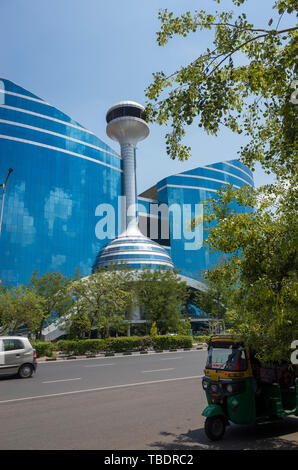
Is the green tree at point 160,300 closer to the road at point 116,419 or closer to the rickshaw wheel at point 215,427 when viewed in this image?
the road at point 116,419

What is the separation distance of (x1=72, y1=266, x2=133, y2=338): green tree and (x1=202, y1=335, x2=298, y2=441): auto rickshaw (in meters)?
25.2

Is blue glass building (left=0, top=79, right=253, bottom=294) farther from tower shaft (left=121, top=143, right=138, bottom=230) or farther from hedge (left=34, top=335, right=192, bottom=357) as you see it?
hedge (left=34, top=335, right=192, bottom=357)

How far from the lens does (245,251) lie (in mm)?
6234

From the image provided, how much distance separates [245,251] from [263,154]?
2540mm

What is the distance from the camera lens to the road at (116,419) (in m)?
5.80

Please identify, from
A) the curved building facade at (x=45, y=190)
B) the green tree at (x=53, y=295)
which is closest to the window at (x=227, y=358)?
the green tree at (x=53, y=295)

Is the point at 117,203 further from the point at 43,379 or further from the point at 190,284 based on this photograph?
the point at 43,379

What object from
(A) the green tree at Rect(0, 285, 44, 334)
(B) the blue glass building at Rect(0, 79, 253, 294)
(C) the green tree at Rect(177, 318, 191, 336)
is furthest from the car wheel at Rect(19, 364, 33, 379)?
(B) the blue glass building at Rect(0, 79, 253, 294)

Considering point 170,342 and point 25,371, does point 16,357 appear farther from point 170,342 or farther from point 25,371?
point 170,342

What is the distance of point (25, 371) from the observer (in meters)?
14.5

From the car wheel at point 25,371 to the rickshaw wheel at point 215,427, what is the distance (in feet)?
35.0

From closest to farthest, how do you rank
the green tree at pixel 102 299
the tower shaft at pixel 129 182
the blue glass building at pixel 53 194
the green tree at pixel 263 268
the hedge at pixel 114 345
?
the green tree at pixel 263 268, the hedge at pixel 114 345, the green tree at pixel 102 299, the blue glass building at pixel 53 194, the tower shaft at pixel 129 182
